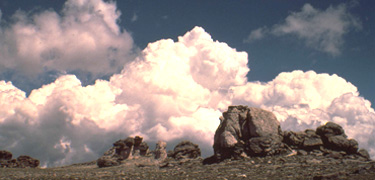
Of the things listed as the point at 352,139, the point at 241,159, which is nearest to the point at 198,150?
the point at 241,159

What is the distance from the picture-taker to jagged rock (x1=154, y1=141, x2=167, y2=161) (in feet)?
305

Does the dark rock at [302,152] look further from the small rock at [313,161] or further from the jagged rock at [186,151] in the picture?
the jagged rock at [186,151]

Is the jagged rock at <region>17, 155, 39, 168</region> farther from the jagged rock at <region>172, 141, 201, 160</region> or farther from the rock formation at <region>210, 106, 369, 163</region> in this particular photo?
the rock formation at <region>210, 106, 369, 163</region>

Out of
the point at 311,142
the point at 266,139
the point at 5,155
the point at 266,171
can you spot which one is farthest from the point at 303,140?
the point at 5,155

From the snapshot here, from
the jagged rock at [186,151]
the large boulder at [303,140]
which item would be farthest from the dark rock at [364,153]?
the jagged rock at [186,151]

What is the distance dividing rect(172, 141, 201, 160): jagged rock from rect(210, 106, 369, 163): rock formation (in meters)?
10.6

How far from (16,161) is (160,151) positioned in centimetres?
4199

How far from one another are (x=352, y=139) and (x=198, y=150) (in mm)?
31949

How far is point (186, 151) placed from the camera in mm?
66000

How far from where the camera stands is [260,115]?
2167 inches

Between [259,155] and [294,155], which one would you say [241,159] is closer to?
[259,155]

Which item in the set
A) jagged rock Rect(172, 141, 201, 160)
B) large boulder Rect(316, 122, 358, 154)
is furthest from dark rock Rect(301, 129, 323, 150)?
jagged rock Rect(172, 141, 201, 160)

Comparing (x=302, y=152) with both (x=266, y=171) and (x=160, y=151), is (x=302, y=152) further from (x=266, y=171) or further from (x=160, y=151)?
(x=160, y=151)

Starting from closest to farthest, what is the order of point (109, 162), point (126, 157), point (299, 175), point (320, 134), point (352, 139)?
1. point (299, 175)
2. point (352, 139)
3. point (320, 134)
4. point (109, 162)
5. point (126, 157)
